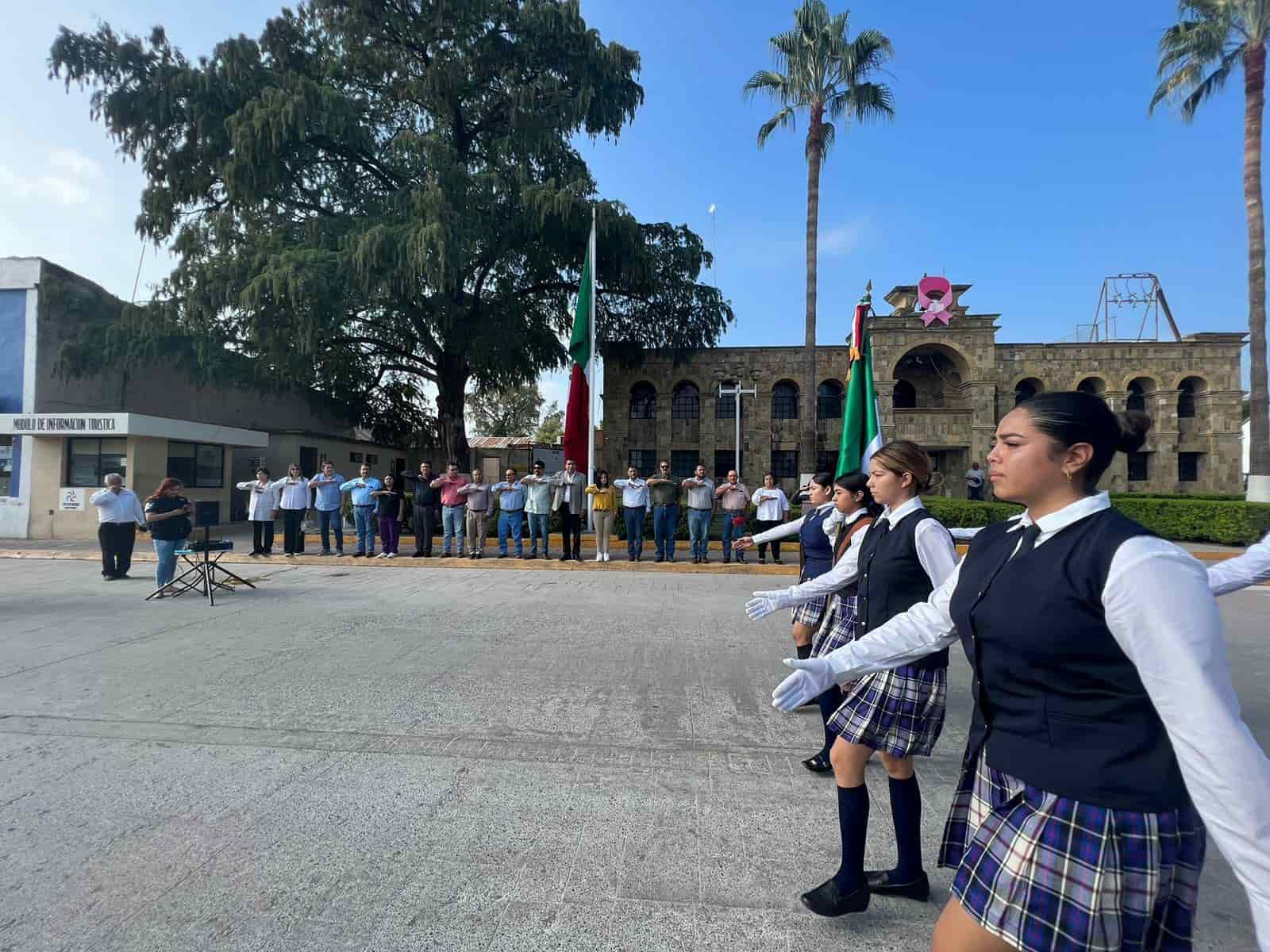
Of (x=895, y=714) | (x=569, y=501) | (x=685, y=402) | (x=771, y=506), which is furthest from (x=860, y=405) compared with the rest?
(x=685, y=402)

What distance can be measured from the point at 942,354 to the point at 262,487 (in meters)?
24.6

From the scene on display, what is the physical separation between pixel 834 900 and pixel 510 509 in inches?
430

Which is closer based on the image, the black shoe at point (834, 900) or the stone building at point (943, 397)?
the black shoe at point (834, 900)

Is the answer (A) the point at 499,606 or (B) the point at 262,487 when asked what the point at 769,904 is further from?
(B) the point at 262,487

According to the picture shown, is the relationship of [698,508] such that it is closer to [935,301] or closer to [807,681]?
[807,681]

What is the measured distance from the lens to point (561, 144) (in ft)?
58.4

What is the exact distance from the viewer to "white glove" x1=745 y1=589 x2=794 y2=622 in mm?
3102

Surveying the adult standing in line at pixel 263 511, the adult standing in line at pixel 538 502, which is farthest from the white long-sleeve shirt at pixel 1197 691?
the adult standing in line at pixel 263 511

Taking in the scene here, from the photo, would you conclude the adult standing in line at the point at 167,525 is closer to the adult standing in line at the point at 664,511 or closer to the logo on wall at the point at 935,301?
the adult standing in line at the point at 664,511

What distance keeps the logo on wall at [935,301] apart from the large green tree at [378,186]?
1043 centimetres

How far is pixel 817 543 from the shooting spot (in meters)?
5.07

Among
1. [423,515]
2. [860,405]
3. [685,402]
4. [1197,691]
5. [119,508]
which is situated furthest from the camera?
[685,402]

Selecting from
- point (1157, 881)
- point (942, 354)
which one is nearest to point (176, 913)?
point (1157, 881)

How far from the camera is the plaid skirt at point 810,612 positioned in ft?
14.3
